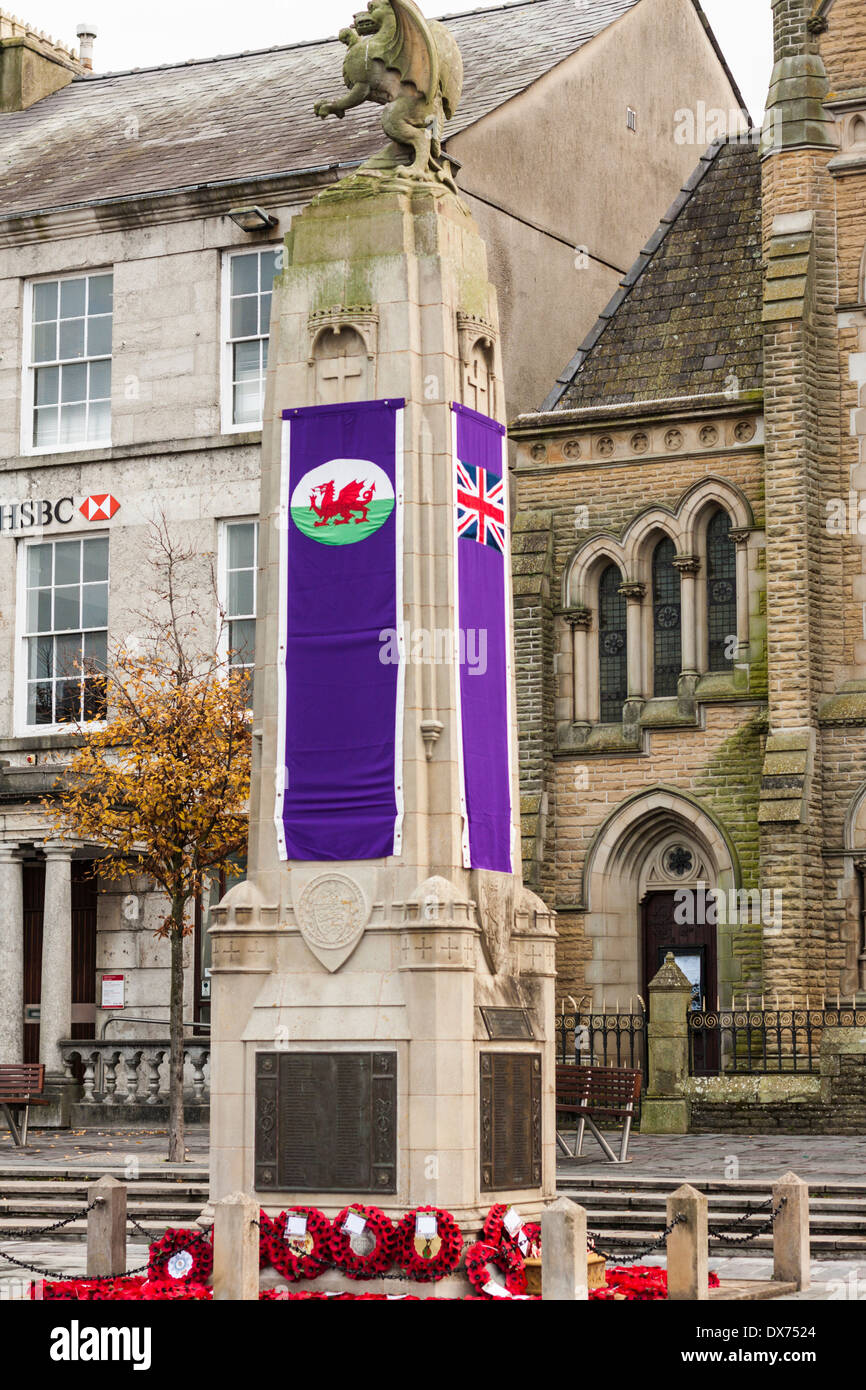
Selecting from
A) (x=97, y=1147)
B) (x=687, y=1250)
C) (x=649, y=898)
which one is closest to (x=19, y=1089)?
(x=97, y=1147)

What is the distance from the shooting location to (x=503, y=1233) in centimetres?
1401

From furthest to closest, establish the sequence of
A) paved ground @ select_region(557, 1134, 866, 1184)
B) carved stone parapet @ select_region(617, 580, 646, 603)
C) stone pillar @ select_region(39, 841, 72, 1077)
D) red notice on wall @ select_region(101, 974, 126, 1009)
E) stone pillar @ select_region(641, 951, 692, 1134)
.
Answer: carved stone parapet @ select_region(617, 580, 646, 603) → red notice on wall @ select_region(101, 974, 126, 1009) → stone pillar @ select_region(39, 841, 72, 1077) → stone pillar @ select_region(641, 951, 692, 1134) → paved ground @ select_region(557, 1134, 866, 1184)

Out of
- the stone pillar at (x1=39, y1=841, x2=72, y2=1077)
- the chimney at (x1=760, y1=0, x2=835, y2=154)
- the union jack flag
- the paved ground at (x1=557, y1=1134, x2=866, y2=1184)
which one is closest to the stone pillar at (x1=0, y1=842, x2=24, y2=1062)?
the stone pillar at (x1=39, y1=841, x2=72, y2=1077)

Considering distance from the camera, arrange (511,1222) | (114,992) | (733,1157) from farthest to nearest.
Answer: (114,992)
(733,1157)
(511,1222)

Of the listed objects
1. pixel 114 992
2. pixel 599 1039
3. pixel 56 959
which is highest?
pixel 56 959

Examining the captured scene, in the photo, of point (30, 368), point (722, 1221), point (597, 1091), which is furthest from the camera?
point (30, 368)

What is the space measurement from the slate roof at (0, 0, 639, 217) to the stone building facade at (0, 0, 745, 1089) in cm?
8

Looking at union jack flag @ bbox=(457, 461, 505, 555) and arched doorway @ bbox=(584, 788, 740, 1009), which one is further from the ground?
union jack flag @ bbox=(457, 461, 505, 555)

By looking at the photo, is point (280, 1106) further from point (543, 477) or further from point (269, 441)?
point (543, 477)

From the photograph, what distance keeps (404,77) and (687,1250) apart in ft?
26.8

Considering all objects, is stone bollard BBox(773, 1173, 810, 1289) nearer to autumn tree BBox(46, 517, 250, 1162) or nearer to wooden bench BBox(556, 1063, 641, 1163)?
wooden bench BBox(556, 1063, 641, 1163)

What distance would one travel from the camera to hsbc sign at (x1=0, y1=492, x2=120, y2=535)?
107ft

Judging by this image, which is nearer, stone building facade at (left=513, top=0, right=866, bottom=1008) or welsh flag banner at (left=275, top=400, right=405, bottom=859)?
welsh flag banner at (left=275, top=400, right=405, bottom=859)

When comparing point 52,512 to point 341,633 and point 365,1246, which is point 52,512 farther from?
point 365,1246
